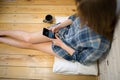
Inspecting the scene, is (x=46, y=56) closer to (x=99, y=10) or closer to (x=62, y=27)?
(x=62, y=27)

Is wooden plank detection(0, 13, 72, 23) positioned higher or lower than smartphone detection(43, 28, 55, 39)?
higher

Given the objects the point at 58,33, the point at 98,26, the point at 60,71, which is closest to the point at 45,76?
the point at 60,71

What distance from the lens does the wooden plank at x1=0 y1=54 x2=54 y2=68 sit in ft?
4.62

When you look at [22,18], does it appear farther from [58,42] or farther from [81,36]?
[81,36]

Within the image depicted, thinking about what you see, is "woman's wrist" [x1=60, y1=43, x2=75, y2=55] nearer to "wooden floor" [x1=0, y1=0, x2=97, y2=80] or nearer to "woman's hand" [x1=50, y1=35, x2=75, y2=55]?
"woman's hand" [x1=50, y1=35, x2=75, y2=55]

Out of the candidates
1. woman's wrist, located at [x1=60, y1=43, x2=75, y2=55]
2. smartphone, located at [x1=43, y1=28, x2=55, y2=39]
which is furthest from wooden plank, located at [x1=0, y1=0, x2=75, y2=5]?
woman's wrist, located at [x1=60, y1=43, x2=75, y2=55]

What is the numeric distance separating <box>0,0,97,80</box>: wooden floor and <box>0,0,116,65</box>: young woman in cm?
8

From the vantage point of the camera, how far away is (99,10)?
88 cm

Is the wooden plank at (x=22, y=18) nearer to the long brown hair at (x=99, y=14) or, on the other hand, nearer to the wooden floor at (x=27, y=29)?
the wooden floor at (x=27, y=29)

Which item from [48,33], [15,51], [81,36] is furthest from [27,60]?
[81,36]

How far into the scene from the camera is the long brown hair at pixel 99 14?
87 centimetres

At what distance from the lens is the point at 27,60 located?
143cm

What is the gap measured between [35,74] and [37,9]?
0.73m

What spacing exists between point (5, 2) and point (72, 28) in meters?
0.97
